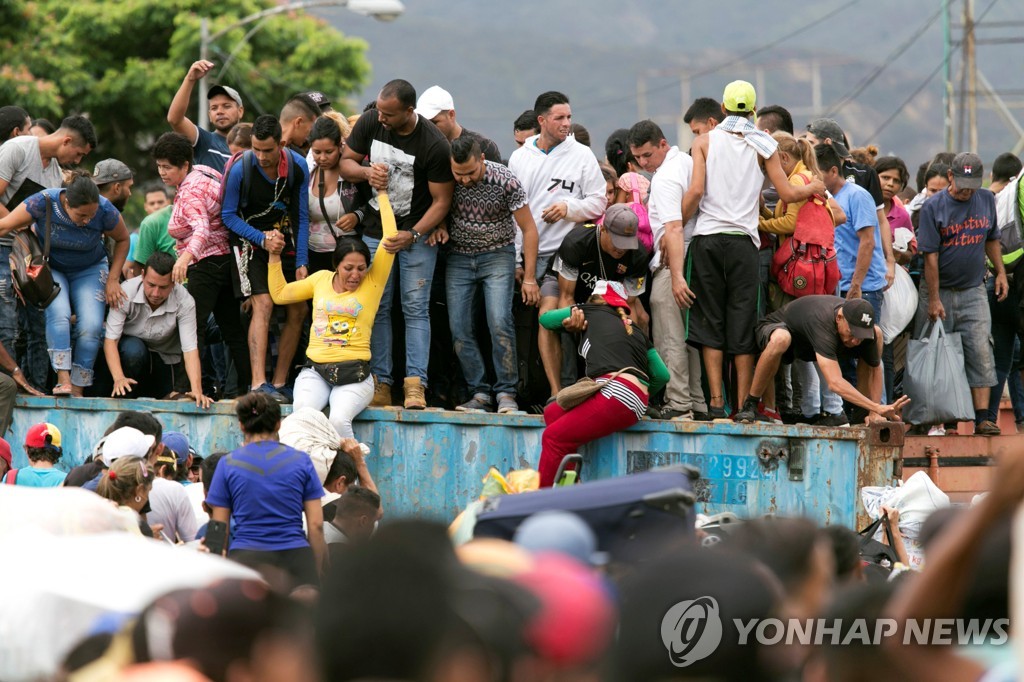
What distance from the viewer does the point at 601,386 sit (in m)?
9.06

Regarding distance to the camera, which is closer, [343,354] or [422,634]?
[422,634]

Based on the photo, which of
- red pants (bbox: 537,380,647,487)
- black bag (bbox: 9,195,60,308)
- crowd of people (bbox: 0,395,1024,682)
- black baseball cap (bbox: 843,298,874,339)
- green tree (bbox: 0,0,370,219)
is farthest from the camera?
green tree (bbox: 0,0,370,219)

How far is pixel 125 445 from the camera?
8391 millimetres

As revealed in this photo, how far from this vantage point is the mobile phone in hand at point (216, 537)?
7344 mm

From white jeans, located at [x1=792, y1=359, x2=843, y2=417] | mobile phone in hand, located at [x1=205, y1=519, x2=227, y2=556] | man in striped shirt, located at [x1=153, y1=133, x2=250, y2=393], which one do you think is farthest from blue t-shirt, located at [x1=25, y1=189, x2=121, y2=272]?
white jeans, located at [x1=792, y1=359, x2=843, y2=417]

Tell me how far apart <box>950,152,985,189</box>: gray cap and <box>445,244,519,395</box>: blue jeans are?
373 centimetres

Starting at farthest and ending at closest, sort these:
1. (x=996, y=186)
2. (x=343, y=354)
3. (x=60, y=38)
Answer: (x=60, y=38) < (x=996, y=186) < (x=343, y=354)

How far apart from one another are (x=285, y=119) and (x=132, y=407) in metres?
2.65

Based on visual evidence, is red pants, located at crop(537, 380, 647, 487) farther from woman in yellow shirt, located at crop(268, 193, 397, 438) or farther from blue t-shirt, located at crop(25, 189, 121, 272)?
blue t-shirt, located at crop(25, 189, 121, 272)

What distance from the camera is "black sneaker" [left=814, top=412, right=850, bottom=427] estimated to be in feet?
32.5

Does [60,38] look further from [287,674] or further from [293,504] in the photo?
[287,674]

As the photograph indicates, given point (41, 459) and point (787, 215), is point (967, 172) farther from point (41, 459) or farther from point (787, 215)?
point (41, 459)

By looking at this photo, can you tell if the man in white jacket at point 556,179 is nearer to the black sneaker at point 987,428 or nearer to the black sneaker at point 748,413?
the black sneaker at point 748,413

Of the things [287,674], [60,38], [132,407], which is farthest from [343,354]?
[60,38]
